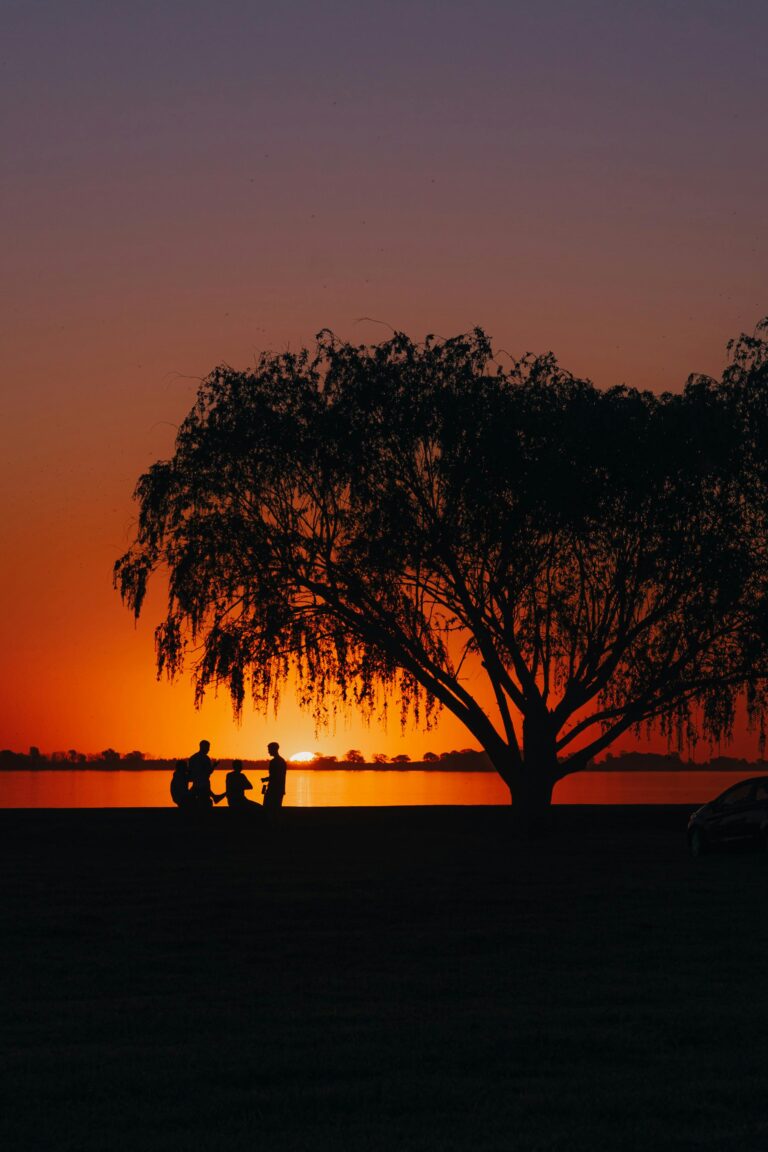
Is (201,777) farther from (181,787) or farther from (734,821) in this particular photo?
(734,821)

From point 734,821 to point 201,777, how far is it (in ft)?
37.1

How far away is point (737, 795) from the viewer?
96.1ft

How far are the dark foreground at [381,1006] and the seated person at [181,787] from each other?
7645mm

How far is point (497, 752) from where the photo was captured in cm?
3631

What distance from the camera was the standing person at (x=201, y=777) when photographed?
3244 cm

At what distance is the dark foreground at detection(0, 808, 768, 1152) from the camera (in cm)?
807

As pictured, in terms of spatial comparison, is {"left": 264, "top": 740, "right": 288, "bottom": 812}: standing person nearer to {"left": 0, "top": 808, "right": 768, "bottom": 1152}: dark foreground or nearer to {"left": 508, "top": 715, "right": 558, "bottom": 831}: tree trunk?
{"left": 508, "top": 715, "right": 558, "bottom": 831}: tree trunk

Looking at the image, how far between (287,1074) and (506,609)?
2522 centimetres

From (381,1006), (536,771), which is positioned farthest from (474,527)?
(381,1006)

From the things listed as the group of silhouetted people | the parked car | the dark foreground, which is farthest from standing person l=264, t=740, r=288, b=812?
the parked car

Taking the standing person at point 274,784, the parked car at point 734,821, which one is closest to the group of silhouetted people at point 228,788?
the standing person at point 274,784

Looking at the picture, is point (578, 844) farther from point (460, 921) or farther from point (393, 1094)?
point (393, 1094)

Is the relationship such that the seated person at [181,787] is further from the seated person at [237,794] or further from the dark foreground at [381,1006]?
the dark foreground at [381,1006]

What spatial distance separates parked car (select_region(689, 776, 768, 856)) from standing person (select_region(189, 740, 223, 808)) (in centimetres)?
1022
